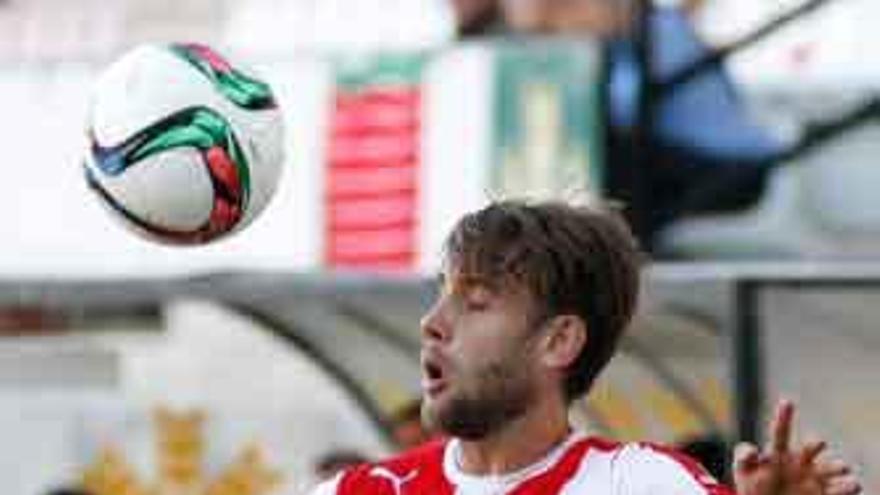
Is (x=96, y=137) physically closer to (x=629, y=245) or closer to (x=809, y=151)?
(x=629, y=245)

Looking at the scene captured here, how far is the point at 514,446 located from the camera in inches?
171

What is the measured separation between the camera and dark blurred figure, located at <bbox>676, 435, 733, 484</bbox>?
9.30 meters

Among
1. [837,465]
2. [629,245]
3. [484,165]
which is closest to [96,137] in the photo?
[629,245]

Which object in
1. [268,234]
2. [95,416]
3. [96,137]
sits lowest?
[95,416]

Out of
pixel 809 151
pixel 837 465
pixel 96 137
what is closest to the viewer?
pixel 837 465

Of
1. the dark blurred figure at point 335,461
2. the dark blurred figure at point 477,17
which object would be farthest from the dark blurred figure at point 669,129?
the dark blurred figure at point 335,461

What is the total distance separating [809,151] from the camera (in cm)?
998

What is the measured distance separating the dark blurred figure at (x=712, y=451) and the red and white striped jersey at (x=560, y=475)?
494 centimetres

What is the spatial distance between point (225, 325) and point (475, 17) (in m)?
1.67

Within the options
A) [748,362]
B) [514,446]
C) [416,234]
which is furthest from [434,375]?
[416,234]

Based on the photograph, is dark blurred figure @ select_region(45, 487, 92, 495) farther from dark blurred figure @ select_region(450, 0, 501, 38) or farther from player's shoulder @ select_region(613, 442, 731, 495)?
player's shoulder @ select_region(613, 442, 731, 495)

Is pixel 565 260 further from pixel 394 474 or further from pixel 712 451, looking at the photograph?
pixel 712 451

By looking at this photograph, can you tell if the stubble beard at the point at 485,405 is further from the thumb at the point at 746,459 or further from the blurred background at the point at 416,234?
the blurred background at the point at 416,234

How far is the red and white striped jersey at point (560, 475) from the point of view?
14.0 ft
